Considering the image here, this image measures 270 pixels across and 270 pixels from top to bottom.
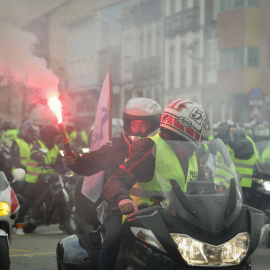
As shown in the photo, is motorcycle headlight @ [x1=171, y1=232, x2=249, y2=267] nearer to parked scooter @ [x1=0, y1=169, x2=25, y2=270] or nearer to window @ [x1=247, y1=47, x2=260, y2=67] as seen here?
parked scooter @ [x1=0, y1=169, x2=25, y2=270]

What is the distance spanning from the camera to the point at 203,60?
3609 centimetres

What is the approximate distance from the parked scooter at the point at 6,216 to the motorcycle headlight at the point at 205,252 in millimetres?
2138

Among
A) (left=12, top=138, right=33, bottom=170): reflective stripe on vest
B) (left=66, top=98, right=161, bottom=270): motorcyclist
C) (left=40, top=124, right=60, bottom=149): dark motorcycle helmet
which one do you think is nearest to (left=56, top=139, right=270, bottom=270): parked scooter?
(left=66, top=98, right=161, bottom=270): motorcyclist

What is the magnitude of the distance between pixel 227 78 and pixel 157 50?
8095 mm

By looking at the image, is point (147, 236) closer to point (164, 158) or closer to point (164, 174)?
point (164, 174)

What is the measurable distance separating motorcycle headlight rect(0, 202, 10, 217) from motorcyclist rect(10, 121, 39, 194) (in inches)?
222

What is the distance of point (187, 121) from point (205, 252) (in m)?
0.92

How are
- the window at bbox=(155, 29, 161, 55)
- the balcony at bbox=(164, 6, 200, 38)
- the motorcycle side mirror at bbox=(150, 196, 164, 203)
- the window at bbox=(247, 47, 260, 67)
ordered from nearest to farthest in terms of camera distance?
the motorcycle side mirror at bbox=(150, 196, 164, 203), the window at bbox=(247, 47, 260, 67), the balcony at bbox=(164, 6, 200, 38), the window at bbox=(155, 29, 161, 55)

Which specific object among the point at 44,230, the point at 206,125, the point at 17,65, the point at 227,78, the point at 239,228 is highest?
the point at 227,78

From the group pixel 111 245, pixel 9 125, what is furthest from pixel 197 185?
pixel 9 125

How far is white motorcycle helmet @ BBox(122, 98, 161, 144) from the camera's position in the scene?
538 centimetres

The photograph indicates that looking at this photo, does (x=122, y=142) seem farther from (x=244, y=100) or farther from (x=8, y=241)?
(x=244, y=100)

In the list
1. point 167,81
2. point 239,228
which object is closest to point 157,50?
point 167,81

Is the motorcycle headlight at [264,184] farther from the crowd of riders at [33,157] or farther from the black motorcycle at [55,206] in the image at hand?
the crowd of riders at [33,157]
